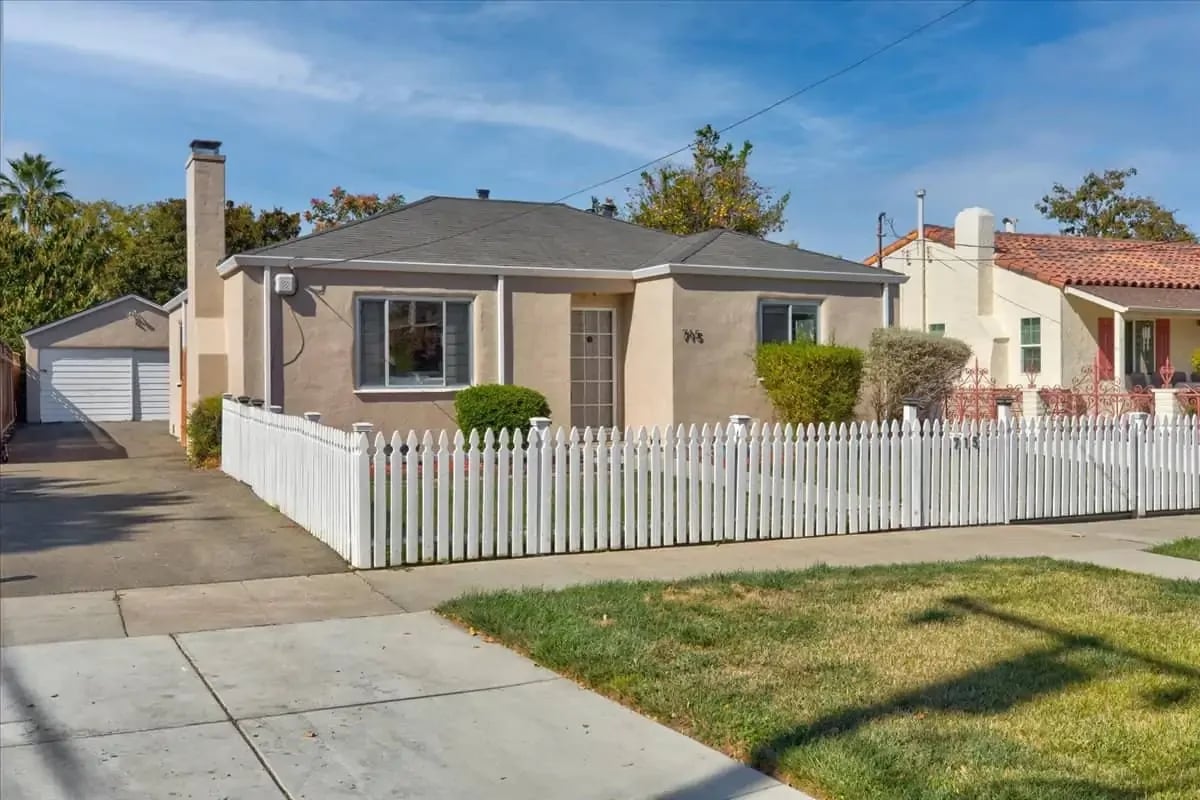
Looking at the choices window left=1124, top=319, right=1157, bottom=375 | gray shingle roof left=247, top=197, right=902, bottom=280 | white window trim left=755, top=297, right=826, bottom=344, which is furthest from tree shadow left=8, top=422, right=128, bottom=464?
window left=1124, top=319, right=1157, bottom=375

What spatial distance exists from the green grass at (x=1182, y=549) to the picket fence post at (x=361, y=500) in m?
7.14

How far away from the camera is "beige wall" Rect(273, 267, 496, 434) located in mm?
16562

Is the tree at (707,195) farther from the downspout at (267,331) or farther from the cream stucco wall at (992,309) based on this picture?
the downspout at (267,331)

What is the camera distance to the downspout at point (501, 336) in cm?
1773

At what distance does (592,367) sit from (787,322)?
→ 3202 mm

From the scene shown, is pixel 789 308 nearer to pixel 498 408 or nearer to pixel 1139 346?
pixel 498 408

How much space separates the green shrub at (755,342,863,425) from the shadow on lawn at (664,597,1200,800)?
9518 millimetres

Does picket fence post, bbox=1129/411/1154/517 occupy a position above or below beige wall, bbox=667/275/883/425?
below

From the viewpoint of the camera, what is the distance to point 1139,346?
27703 millimetres

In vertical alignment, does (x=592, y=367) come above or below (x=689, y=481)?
above

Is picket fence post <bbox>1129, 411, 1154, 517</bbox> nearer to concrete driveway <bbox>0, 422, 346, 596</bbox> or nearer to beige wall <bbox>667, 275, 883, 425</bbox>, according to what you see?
beige wall <bbox>667, 275, 883, 425</bbox>

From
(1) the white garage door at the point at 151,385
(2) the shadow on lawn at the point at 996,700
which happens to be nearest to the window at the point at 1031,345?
(2) the shadow on lawn at the point at 996,700

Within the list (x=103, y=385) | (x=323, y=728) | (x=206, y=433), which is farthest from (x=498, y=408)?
(x=103, y=385)

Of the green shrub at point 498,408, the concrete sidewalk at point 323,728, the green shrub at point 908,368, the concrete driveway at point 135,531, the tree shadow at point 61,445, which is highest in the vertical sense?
the green shrub at point 908,368
